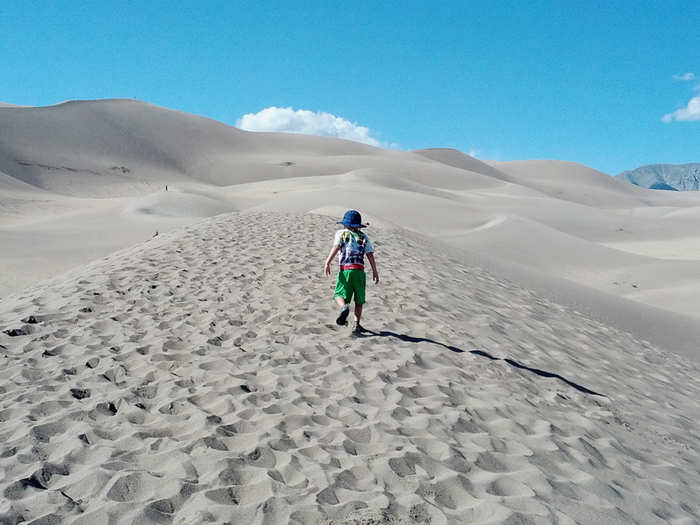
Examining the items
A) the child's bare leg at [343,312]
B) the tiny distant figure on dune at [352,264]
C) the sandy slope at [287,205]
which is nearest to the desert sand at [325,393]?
the child's bare leg at [343,312]

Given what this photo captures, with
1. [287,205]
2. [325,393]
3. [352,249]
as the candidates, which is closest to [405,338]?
[352,249]

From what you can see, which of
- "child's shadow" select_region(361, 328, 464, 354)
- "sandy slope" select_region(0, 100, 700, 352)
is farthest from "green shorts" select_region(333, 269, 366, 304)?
"sandy slope" select_region(0, 100, 700, 352)

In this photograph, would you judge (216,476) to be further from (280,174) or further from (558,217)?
(280,174)

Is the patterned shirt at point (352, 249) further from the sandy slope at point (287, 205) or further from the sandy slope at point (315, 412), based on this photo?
the sandy slope at point (287, 205)

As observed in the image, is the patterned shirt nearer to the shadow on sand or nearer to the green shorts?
the green shorts

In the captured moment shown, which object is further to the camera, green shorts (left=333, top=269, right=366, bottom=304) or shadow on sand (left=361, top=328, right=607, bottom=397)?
green shorts (left=333, top=269, right=366, bottom=304)

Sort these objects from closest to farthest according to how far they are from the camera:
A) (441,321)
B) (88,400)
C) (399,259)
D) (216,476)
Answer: (216,476)
(88,400)
(441,321)
(399,259)

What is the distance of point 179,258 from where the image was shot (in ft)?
29.4

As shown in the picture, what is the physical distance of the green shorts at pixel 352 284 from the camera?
601 cm

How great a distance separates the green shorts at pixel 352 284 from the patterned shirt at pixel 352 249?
59 mm

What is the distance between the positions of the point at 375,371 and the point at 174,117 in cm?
8278

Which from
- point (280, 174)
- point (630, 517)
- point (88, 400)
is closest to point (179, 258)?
point (88, 400)

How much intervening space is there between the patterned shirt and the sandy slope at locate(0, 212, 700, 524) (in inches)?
31.2

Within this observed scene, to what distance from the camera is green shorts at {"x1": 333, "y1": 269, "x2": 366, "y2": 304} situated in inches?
237
